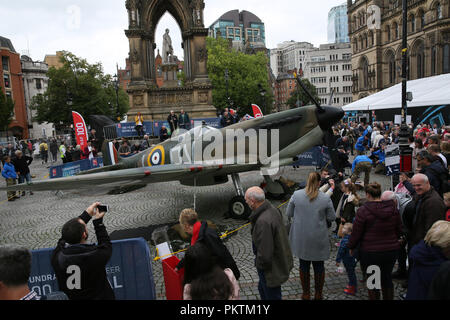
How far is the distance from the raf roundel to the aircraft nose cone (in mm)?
4732

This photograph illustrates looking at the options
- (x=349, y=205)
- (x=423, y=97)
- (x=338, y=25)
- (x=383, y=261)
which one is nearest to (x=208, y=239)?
(x=383, y=261)

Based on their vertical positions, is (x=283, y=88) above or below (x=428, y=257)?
above

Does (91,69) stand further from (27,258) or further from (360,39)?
(360,39)

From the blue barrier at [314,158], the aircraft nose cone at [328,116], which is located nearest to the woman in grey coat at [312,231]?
the aircraft nose cone at [328,116]

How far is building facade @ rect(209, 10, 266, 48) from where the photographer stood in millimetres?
158000

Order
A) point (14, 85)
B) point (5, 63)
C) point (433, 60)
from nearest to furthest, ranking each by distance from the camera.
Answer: point (433, 60) → point (5, 63) → point (14, 85)

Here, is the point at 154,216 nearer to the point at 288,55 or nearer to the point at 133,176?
the point at 133,176

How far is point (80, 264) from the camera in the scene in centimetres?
275

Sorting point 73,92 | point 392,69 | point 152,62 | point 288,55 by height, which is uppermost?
point 288,55

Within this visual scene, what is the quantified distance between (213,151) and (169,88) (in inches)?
562

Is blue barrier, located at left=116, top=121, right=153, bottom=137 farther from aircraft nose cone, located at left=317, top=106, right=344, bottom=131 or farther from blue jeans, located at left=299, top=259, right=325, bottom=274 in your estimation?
blue jeans, located at left=299, top=259, right=325, bottom=274

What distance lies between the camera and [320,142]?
327 inches

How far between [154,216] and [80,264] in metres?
5.80
